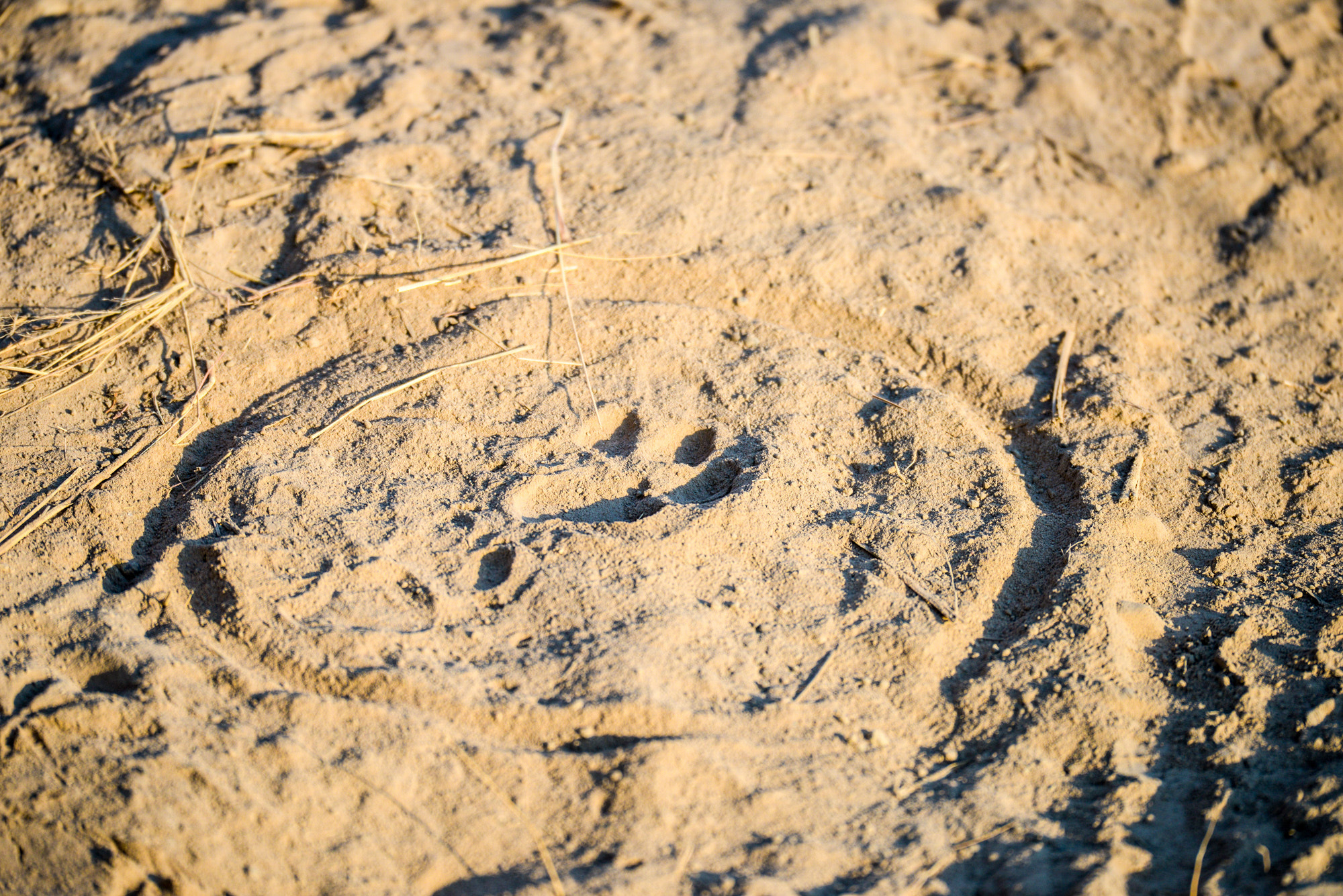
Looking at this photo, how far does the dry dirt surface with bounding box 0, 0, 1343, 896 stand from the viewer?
5.74 ft

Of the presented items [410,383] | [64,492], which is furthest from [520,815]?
[64,492]

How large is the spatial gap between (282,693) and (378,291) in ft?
4.24

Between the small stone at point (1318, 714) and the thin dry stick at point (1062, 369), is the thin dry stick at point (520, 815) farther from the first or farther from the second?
the thin dry stick at point (1062, 369)

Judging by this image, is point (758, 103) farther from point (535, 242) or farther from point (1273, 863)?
point (1273, 863)

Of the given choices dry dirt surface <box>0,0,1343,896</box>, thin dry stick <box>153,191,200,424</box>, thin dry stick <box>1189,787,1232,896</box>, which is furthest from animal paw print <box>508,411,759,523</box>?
thin dry stick <box>1189,787,1232,896</box>

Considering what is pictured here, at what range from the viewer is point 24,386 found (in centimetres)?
252

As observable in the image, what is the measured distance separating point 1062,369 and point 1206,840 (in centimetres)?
141

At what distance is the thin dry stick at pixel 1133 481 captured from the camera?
2.39 meters

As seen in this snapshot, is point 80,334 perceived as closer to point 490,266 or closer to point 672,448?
point 490,266

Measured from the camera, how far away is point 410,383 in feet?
8.16

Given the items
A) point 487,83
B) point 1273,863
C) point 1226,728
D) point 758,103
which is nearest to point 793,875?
point 1273,863

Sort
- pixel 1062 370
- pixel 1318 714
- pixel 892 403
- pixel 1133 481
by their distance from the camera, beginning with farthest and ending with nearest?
pixel 1062 370 → pixel 892 403 → pixel 1133 481 → pixel 1318 714

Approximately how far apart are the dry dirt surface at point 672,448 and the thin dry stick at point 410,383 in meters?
0.01

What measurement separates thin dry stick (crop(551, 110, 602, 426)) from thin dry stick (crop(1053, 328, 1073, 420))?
52.8 inches
